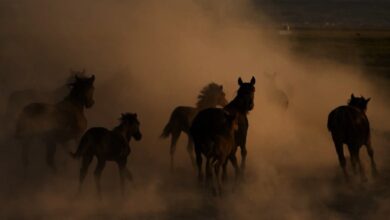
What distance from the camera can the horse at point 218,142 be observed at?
509 inches

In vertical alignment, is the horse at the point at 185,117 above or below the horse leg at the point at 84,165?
above

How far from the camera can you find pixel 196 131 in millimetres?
13336

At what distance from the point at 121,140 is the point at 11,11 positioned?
2266 centimetres

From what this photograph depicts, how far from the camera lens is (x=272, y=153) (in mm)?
17172

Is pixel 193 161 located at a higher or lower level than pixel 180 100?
lower

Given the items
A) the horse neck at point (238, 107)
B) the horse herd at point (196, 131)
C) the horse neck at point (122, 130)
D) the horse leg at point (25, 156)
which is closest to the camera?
the horse herd at point (196, 131)

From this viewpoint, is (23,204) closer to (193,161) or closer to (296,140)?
(193,161)

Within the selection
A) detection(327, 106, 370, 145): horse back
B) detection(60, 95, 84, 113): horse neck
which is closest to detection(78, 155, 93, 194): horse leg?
detection(60, 95, 84, 113): horse neck

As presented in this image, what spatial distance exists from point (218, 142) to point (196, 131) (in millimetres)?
616

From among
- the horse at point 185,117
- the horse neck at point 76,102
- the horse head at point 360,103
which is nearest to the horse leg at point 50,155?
the horse neck at point 76,102

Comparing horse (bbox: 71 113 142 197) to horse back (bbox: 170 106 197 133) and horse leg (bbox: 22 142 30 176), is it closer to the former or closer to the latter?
horse leg (bbox: 22 142 30 176)

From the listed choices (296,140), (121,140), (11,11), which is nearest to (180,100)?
(296,140)

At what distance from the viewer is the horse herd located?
12.7m

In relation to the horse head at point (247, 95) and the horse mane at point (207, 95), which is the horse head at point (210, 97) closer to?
the horse mane at point (207, 95)
